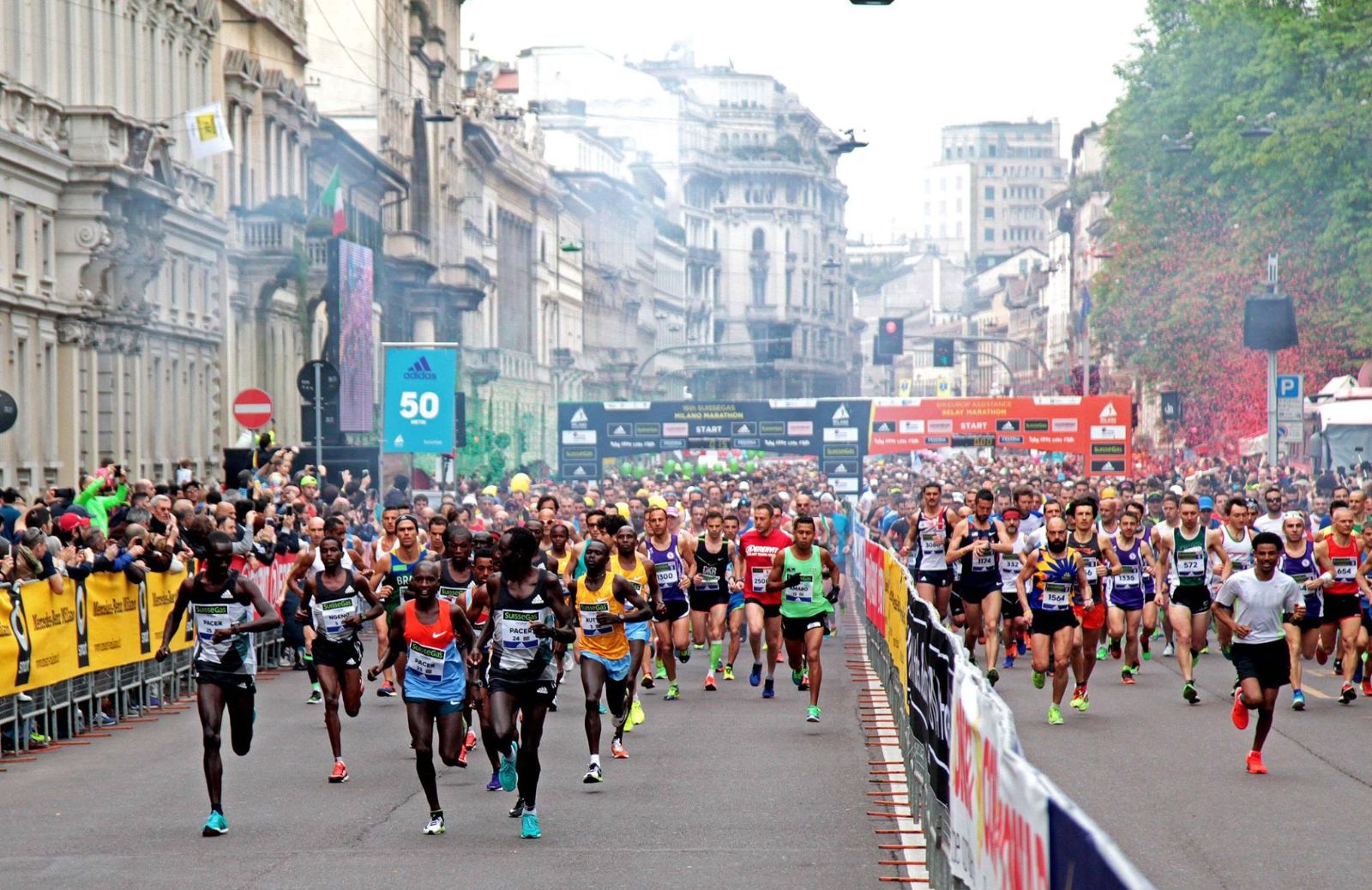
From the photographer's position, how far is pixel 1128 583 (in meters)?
20.4

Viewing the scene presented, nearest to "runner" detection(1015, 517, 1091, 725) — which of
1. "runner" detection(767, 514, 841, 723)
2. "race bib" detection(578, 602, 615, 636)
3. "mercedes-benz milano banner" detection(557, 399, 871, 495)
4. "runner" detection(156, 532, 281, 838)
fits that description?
"runner" detection(767, 514, 841, 723)

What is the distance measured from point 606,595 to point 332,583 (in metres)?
1.79

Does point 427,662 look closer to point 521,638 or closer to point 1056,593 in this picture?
point 521,638

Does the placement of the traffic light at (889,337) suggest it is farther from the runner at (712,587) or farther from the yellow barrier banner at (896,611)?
the yellow barrier banner at (896,611)

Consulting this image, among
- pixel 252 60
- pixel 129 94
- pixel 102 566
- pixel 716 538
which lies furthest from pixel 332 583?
pixel 252 60

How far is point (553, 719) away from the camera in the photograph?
18.3m

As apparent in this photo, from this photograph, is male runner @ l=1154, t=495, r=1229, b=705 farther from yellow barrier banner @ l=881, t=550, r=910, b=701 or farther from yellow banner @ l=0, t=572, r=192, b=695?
yellow banner @ l=0, t=572, r=192, b=695

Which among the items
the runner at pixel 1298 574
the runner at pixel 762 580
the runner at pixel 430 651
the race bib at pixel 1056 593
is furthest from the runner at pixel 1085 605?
the runner at pixel 430 651

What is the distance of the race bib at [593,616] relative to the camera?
1392cm

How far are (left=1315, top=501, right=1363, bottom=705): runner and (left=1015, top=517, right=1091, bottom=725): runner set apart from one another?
2242 mm

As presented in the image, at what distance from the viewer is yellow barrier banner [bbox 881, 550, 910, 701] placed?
48.8 ft

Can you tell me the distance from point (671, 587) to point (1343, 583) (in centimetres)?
570

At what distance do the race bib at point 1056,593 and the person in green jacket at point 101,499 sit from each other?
9.34 metres

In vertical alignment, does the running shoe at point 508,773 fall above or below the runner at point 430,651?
below
